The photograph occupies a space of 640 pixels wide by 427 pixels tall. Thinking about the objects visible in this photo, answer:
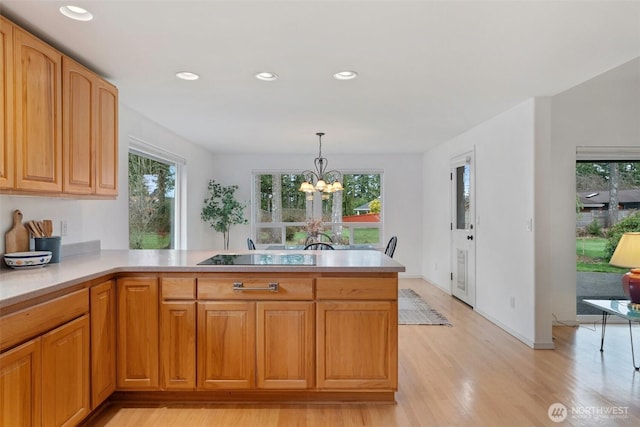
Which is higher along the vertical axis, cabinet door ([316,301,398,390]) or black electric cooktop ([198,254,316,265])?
black electric cooktop ([198,254,316,265])

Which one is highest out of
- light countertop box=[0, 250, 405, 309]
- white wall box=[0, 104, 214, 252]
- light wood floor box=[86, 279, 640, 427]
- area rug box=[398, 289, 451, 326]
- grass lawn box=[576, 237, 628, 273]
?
white wall box=[0, 104, 214, 252]

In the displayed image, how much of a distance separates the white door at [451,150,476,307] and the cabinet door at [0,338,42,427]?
14.7 ft

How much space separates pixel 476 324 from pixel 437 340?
2.61 ft

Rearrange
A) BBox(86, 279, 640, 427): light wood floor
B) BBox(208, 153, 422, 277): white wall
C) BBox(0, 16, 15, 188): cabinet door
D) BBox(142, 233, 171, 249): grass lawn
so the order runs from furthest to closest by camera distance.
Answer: BBox(208, 153, 422, 277): white wall, BBox(142, 233, 171, 249): grass lawn, BBox(86, 279, 640, 427): light wood floor, BBox(0, 16, 15, 188): cabinet door

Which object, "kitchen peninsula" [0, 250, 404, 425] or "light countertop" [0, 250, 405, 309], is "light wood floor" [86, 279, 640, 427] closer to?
"kitchen peninsula" [0, 250, 404, 425]

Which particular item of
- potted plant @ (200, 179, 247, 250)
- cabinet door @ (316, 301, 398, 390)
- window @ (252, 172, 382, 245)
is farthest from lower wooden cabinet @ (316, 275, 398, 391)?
window @ (252, 172, 382, 245)

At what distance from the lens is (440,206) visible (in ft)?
20.2

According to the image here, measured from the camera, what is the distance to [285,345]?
8.13 feet

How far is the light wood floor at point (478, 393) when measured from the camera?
2.34 m

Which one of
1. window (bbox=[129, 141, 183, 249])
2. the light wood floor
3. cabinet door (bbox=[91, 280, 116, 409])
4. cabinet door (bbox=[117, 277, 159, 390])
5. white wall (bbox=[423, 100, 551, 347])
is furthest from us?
window (bbox=[129, 141, 183, 249])

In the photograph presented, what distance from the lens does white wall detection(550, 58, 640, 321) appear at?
4.26 m

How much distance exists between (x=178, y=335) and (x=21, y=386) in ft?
2.92

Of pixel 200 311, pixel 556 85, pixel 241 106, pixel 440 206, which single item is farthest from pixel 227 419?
pixel 440 206

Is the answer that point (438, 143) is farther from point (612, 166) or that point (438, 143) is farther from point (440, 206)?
point (612, 166)
